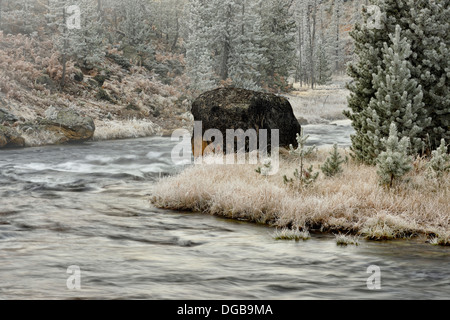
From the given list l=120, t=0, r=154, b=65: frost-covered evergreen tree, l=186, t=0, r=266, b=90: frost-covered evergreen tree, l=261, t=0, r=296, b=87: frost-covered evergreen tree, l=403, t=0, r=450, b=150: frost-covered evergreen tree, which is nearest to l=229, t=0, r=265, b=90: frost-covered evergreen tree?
l=186, t=0, r=266, b=90: frost-covered evergreen tree

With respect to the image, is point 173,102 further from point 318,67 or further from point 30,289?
point 318,67

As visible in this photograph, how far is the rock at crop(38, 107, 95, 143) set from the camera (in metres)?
23.9

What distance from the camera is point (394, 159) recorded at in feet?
30.5

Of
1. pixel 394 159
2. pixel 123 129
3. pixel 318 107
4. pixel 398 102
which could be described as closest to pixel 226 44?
pixel 318 107

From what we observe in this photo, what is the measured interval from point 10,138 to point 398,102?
1712 cm

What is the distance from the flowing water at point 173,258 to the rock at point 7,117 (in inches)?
504

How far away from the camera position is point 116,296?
5242 millimetres

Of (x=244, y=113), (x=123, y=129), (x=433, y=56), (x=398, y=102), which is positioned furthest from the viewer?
(x=123, y=129)

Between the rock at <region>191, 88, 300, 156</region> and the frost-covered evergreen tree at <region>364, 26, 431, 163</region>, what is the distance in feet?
15.1

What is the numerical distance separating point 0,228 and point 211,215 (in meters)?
3.79

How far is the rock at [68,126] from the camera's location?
23859 mm

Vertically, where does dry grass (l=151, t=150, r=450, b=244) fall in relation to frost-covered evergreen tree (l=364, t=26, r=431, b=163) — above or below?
below

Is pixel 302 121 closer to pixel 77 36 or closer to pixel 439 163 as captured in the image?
pixel 77 36

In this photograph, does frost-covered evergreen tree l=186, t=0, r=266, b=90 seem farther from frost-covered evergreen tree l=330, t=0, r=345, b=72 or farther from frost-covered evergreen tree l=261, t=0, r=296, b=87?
frost-covered evergreen tree l=330, t=0, r=345, b=72
